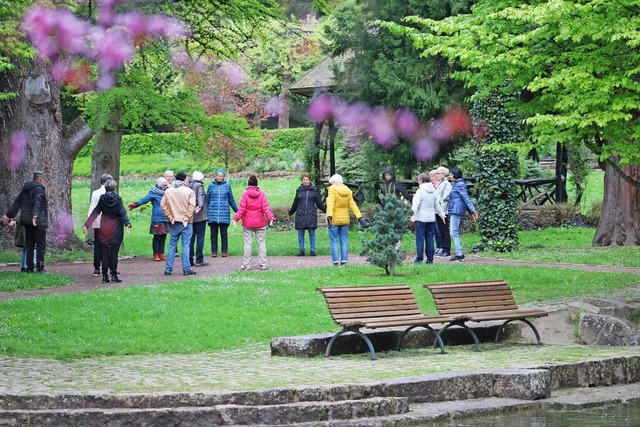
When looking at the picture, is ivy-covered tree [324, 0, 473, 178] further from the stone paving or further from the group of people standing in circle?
the stone paving

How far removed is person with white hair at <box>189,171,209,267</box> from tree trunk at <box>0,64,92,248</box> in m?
3.75

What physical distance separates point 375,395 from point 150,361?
3120mm

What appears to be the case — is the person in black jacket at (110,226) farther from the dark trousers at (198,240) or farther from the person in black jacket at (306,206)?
the person in black jacket at (306,206)

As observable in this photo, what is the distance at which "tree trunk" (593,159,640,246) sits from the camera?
27406 millimetres

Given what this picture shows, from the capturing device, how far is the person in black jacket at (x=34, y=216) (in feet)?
70.0

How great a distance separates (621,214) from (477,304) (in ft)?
47.6

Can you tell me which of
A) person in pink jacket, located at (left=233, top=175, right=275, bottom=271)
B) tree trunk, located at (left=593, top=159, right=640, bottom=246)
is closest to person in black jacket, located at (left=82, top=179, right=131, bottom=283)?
person in pink jacket, located at (left=233, top=175, right=275, bottom=271)

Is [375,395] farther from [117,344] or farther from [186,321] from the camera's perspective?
[186,321]

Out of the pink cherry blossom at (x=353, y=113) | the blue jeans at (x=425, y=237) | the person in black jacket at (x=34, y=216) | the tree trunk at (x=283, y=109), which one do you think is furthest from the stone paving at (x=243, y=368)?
the tree trunk at (x=283, y=109)

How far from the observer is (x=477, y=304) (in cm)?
1412

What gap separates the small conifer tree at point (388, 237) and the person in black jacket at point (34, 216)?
19.8 ft

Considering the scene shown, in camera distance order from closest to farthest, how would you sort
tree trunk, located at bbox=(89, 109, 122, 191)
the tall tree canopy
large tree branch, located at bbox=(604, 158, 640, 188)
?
the tall tree canopy, large tree branch, located at bbox=(604, 158, 640, 188), tree trunk, located at bbox=(89, 109, 122, 191)

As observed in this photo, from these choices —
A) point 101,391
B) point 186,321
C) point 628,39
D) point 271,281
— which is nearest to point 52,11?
point 271,281

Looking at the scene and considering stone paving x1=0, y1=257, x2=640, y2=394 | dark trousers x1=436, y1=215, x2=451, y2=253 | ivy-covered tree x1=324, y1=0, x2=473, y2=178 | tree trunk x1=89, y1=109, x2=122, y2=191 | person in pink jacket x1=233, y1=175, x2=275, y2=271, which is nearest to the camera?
stone paving x1=0, y1=257, x2=640, y2=394
